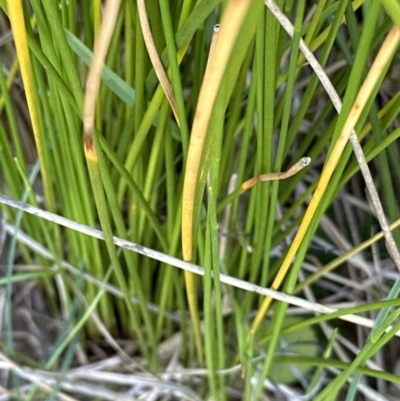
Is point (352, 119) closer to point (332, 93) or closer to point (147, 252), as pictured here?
point (332, 93)

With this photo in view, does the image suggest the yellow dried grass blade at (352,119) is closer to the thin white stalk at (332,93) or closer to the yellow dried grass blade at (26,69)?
the thin white stalk at (332,93)

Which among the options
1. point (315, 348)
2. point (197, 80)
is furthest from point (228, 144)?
point (315, 348)

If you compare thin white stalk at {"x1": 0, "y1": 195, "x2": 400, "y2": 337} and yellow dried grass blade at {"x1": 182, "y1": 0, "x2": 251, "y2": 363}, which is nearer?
yellow dried grass blade at {"x1": 182, "y1": 0, "x2": 251, "y2": 363}

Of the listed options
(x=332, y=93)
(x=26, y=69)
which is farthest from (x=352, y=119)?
(x=26, y=69)

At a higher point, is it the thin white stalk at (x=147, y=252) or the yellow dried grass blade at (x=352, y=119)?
the yellow dried grass blade at (x=352, y=119)

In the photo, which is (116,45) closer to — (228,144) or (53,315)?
(228,144)

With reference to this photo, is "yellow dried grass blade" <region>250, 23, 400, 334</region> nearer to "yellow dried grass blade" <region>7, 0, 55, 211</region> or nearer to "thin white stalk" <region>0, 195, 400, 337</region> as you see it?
"thin white stalk" <region>0, 195, 400, 337</region>

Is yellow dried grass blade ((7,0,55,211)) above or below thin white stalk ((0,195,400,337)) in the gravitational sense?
above

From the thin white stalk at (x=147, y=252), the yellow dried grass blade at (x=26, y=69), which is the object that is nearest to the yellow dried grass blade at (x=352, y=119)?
the thin white stalk at (x=147, y=252)

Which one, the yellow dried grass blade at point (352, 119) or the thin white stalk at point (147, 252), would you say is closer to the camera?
the yellow dried grass blade at point (352, 119)

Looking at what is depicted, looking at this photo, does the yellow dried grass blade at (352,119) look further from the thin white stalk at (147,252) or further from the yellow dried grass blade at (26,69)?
the yellow dried grass blade at (26,69)

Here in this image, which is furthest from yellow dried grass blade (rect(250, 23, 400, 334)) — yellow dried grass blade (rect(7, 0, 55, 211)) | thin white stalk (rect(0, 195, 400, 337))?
yellow dried grass blade (rect(7, 0, 55, 211))
